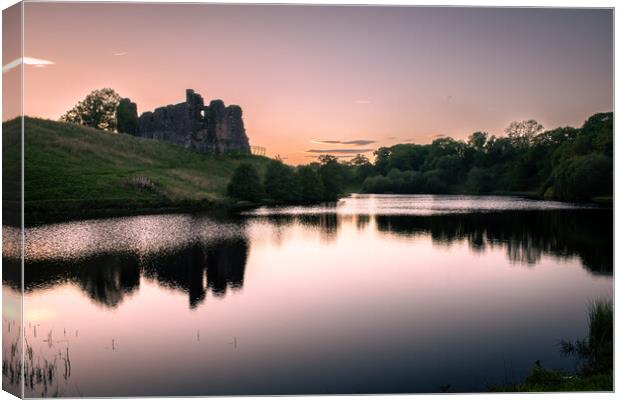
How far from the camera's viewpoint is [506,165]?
765 inches

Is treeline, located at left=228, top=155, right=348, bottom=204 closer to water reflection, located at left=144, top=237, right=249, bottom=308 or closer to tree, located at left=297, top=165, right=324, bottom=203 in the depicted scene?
tree, located at left=297, top=165, right=324, bottom=203

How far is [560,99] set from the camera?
17938 millimetres

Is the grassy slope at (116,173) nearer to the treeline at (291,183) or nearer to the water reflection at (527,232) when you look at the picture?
the treeline at (291,183)

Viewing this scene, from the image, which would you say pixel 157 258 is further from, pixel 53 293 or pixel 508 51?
pixel 508 51

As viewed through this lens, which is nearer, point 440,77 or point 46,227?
point 440,77

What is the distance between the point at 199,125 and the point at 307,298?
11.2 meters

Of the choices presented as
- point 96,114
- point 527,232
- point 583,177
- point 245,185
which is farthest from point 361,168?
point 96,114

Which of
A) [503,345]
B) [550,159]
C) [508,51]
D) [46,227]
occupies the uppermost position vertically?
[508,51]

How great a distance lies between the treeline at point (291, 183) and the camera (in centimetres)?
2125

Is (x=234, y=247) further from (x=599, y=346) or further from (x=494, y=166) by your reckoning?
(x=599, y=346)

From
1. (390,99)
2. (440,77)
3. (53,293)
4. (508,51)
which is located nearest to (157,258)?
(53,293)

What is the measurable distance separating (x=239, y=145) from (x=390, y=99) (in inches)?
245

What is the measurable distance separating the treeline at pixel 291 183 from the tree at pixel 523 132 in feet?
18.2

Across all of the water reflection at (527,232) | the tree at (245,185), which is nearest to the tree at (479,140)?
the water reflection at (527,232)
